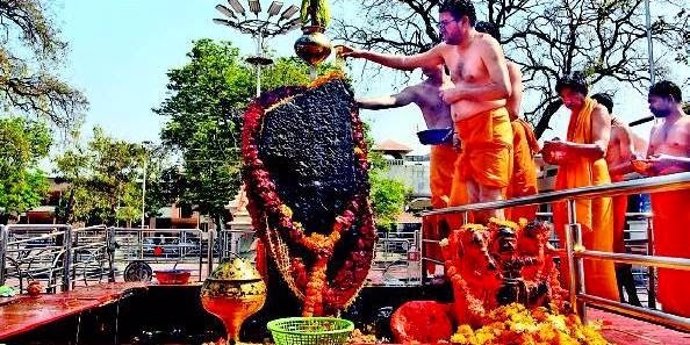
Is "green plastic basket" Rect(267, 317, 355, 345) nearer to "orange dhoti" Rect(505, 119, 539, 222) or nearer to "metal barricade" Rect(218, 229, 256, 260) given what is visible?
"orange dhoti" Rect(505, 119, 539, 222)

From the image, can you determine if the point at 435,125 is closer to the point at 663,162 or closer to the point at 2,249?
the point at 663,162

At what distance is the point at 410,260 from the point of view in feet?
30.8

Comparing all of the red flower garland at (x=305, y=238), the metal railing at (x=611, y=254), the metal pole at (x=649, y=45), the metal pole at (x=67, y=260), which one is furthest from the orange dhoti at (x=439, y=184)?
the metal pole at (x=649, y=45)

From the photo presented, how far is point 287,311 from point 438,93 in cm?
276

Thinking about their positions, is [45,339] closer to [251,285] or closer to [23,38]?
[251,285]

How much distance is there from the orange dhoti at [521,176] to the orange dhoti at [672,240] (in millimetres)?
1172

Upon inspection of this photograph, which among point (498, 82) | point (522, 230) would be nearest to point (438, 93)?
point (498, 82)

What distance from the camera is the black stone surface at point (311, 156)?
424cm

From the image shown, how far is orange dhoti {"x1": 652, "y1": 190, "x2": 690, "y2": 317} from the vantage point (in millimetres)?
4215

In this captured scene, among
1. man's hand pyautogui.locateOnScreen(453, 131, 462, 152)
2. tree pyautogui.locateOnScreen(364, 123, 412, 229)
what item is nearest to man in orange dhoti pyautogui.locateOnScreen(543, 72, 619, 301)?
man's hand pyautogui.locateOnScreen(453, 131, 462, 152)

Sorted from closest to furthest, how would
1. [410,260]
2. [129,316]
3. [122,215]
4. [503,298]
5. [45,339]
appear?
1. [503,298]
2. [45,339]
3. [129,316]
4. [410,260]
5. [122,215]

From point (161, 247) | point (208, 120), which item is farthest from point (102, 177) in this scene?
point (161, 247)

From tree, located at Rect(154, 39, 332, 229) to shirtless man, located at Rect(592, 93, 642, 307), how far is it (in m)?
26.4

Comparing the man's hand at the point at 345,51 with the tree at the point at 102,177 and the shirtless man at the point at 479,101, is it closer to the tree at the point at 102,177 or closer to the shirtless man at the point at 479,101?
the shirtless man at the point at 479,101
